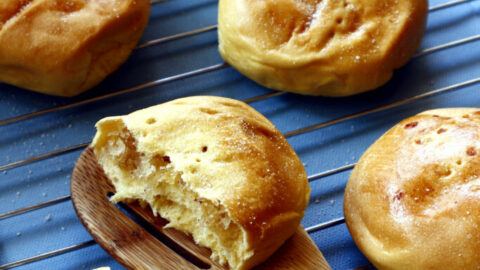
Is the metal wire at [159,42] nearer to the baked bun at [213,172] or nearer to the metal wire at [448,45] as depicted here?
the metal wire at [448,45]

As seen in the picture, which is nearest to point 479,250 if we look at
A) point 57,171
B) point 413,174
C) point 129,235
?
point 413,174

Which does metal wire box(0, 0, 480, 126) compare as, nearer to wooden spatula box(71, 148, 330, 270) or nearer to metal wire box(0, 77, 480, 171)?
metal wire box(0, 77, 480, 171)

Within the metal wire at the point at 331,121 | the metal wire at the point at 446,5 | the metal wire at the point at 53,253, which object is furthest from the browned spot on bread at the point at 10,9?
the metal wire at the point at 446,5

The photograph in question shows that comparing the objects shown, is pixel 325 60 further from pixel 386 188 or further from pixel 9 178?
pixel 9 178

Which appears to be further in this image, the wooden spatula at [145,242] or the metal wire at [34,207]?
the metal wire at [34,207]

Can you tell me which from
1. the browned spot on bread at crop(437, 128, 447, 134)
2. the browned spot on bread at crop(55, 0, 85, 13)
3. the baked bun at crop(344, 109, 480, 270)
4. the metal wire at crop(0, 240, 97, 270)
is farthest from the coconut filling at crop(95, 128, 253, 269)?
the browned spot on bread at crop(437, 128, 447, 134)
